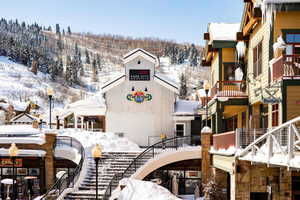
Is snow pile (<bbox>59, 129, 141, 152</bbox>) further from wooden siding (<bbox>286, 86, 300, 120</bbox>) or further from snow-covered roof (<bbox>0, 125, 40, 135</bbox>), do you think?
wooden siding (<bbox>286, 86, 300, 120</bbox>)

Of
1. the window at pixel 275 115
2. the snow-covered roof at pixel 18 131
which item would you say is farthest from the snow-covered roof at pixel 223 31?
the snow-covered roof at pixel 18 131

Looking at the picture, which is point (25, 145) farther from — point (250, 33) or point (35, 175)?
point (250, 33)

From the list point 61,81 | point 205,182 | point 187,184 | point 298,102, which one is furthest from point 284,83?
point 61,81

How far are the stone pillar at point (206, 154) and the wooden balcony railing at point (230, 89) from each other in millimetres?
2339

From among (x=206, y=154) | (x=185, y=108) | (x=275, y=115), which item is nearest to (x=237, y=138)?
(x=275, y=115)

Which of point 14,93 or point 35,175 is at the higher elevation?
point 14,93

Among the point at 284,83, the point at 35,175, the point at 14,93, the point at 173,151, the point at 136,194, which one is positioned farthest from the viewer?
the point at 14,93

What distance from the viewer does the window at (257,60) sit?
18.2 m

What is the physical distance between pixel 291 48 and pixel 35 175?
19.9m

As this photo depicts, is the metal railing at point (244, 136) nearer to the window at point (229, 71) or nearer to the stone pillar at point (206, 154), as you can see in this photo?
the stone pillar at point (206, 154)

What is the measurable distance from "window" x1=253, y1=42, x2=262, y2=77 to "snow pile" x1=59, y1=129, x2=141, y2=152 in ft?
35.7

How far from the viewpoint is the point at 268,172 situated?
14562 millimetres

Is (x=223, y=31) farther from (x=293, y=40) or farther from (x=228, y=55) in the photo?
(x=293, y=40)

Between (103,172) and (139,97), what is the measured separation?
1184 cm
